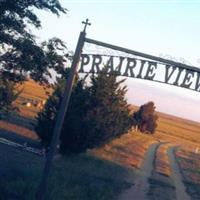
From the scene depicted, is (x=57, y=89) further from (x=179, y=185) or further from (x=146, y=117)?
(x=146, y=117)

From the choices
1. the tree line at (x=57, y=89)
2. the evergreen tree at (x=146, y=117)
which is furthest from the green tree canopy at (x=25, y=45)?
the evergreen tree at (x=146, y=117)

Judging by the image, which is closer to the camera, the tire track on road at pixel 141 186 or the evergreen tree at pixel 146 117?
the tire track on road at pixel 141 186

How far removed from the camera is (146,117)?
82188 mm

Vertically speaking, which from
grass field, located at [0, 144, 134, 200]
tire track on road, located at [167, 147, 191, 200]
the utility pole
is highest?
the utility pole

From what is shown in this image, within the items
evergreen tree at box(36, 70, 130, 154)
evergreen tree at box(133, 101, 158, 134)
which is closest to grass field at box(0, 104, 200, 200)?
evergreen tree at box(36, 70, 130, 154)

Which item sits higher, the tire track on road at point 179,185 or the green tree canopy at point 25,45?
the green tree canopy at point 25,45

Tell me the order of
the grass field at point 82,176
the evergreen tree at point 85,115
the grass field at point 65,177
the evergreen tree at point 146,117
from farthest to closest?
the evergreen tree at point 146,117, the evergreen tree at point 85,115, the grass field at point 82,176, the grass field at point 65,177

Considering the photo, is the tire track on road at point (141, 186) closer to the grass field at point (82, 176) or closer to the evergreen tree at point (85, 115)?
the grass field at point (82, 176)

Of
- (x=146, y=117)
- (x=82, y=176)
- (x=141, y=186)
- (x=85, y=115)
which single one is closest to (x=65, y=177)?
(x=82, y=176)

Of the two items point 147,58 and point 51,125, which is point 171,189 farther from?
point 147,58

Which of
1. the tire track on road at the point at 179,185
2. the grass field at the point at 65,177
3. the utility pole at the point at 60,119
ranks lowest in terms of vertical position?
the grass field at the point at 65,177

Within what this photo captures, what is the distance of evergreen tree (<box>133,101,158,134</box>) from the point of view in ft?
263

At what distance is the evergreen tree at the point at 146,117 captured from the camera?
8025 centimetres

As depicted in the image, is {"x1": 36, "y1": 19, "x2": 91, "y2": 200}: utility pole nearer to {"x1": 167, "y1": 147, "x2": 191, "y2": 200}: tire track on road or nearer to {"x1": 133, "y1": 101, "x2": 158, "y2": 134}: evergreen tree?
{"x1": 167, "y1": 147, "x2": 191, "y2": 200}: tire track on road
